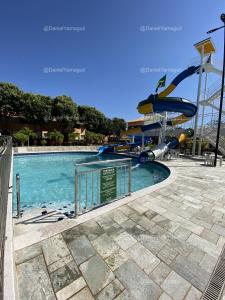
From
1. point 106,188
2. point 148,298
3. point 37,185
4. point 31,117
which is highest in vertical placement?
point 31,117

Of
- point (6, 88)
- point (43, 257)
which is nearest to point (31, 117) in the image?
point (6, 88)

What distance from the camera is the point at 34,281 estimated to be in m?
1.82

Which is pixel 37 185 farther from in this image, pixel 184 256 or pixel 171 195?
pixel 184 256

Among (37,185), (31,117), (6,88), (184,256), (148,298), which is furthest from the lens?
(31,117)

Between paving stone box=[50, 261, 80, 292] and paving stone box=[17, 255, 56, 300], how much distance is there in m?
0.06

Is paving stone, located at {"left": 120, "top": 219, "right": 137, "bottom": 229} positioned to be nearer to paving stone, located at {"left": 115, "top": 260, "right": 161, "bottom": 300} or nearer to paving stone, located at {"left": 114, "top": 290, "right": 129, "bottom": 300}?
paving stone, located at {"left": 115, "top": 260, "right": 161, "bottom": 300}

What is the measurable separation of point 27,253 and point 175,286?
198 cm

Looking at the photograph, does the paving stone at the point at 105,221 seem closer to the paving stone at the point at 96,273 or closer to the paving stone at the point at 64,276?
the paving stone at the point at 96,273

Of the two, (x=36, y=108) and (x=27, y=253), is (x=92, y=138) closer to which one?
(x=36, y=108)

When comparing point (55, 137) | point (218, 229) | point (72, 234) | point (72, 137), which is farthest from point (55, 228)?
point (72, 137)

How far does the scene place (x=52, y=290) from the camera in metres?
1.73

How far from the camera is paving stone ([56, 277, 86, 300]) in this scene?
167 centimetres

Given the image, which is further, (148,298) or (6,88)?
(6,88)

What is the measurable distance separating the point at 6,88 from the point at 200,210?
96.7ft
